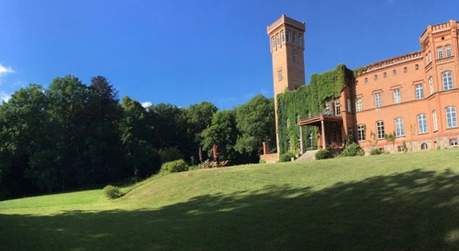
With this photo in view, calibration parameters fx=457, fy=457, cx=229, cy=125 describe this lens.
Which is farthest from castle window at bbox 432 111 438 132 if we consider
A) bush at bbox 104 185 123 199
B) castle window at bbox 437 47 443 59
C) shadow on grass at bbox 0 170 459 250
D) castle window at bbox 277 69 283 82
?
bush at bbox 104 185 123 199

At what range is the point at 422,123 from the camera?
41688 millimetres

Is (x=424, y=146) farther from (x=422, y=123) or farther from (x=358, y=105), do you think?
(x=358, y=105)

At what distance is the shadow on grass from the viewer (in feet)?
29.8

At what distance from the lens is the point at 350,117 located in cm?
4712

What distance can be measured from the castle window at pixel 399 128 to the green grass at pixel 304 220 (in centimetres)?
2443

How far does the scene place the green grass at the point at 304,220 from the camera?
30.2 feet

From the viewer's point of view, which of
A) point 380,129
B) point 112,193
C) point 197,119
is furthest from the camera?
point 197,119

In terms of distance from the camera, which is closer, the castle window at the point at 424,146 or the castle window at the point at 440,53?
the castle window at the point at 440,53

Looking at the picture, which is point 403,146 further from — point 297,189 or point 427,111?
point 297,189

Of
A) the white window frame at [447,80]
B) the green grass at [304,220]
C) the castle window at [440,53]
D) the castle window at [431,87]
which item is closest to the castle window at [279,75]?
the castle window at [431,87]

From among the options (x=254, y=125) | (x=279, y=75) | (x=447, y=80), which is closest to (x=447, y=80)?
(x=447, y=80)

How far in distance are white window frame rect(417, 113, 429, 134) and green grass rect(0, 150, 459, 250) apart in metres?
23.2

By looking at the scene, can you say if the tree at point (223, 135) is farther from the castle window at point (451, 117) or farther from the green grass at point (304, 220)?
the green grass at point (304, 220)

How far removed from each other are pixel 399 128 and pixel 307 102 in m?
10.3
